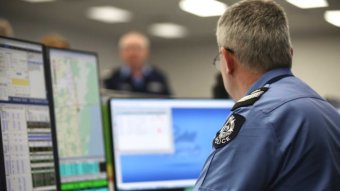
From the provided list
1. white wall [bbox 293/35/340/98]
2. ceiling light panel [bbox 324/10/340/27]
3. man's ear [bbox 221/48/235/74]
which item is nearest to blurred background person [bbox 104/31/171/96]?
white wall [bbox 293/35/340/98]

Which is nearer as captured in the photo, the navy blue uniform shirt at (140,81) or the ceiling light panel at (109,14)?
the navy blue uniform shirt at (140,81)

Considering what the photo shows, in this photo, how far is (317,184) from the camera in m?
1.30

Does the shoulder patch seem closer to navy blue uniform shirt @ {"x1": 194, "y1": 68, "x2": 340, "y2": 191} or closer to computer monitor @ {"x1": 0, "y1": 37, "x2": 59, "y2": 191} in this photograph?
navy blue uniform shirt @ {"x1": 194, "y1": 68, "x2": 340, "y2": 191}

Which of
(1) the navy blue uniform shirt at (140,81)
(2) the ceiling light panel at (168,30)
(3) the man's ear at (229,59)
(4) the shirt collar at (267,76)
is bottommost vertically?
(4) the shirt collar at (267,76)

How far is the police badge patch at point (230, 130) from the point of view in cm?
130

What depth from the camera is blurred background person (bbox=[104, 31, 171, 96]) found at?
5016mm

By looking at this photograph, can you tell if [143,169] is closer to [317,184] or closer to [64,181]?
[64,181]

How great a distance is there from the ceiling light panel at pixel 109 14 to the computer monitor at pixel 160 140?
644cm

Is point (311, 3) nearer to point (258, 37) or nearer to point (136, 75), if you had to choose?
point (136, 75)

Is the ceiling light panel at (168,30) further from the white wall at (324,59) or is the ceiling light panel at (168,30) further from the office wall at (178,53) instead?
the white wall at (324,59)

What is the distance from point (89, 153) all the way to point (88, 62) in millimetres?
335

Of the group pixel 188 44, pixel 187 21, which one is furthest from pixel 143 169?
pixel 188 44

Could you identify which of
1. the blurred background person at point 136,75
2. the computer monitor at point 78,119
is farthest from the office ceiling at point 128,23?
the computer monitor at point 78,119

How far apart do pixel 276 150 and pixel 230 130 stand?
11 cm
